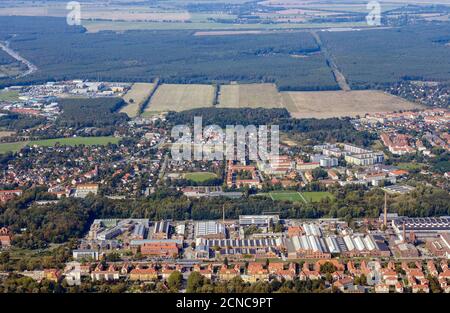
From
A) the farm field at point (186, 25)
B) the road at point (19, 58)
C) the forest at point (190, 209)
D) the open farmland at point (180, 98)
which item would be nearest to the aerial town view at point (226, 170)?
the forest at point (190, 209)

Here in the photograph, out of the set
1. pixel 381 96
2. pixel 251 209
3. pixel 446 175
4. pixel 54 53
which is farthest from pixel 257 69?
pixel 251 209

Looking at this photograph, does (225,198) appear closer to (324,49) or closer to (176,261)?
(176,261)

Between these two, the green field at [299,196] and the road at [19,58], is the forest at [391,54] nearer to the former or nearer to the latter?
the green field at [299,196]

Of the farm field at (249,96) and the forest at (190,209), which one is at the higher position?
the farm field at (249,96)

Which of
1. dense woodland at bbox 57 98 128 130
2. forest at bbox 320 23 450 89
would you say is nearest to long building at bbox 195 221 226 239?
dense woodland at bbox 57 98 128 130

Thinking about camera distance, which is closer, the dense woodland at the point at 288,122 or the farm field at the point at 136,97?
the dense woodland at the point at 288,122

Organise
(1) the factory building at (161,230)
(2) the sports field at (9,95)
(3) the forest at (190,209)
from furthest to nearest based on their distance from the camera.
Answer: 1. (2) the sports field at (9,95)
2. (3) the forest at (190,209)
3. (1) the factory building at (161,230)

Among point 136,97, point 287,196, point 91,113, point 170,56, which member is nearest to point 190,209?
point 287,196
